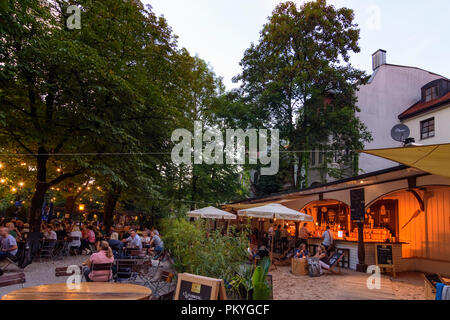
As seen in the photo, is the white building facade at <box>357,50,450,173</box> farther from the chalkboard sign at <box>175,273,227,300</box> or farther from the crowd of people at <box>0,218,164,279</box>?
the chalkboard sign at <box>175,273,227,300</box>

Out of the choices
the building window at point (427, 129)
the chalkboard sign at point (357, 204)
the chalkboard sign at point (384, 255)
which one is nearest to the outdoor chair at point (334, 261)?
the chalkboard sign at point (384, 255)

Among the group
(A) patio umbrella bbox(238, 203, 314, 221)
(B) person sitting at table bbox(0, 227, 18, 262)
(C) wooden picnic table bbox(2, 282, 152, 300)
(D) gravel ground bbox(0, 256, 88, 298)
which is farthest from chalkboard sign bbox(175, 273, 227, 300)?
(B) person sitting at table bbox(0, 227, 18, 262)

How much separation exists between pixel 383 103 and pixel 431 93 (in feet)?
10.2

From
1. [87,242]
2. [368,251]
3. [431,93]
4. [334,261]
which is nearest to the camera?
[334,261]

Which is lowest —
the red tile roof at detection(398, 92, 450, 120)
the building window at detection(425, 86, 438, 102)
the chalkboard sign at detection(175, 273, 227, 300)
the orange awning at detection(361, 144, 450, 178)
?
the chalkboard sign at detection(175, 273, 227, 300)

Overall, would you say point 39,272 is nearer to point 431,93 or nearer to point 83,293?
point 83,293

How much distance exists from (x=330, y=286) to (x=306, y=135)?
13.3 m

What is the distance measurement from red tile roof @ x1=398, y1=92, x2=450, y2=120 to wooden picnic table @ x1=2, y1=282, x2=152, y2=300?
21.0 m

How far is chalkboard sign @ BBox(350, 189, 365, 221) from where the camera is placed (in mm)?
11102

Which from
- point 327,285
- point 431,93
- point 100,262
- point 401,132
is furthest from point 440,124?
point 100,262

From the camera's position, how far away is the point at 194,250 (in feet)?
20.4

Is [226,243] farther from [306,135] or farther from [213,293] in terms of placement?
[306,135]

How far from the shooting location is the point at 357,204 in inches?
445
